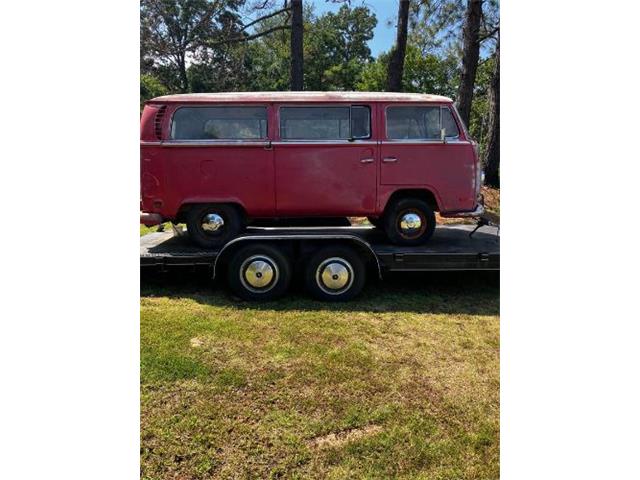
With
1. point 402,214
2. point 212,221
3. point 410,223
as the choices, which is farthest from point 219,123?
point 410,223

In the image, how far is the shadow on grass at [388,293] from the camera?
14.6 ft

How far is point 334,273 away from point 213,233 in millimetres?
1637

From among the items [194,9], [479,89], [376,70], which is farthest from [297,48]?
[479,89]

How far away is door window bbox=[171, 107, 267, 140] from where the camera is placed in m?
4.91

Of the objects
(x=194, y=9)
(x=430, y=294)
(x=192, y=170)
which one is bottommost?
(x=430, y=294)

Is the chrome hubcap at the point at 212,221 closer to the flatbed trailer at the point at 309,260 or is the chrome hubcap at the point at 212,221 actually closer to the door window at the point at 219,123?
the flatbed trailer at the point at 309,260

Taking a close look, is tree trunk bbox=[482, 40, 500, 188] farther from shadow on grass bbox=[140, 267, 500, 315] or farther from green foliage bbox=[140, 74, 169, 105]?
green foliage bbox=[140, 74, 169, 105]

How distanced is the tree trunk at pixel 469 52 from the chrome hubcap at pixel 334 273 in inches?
288

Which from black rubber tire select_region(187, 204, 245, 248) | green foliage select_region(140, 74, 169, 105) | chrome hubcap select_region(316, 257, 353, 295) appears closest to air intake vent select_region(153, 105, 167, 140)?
black rubber tire select_region(187, 204, 245, 248)

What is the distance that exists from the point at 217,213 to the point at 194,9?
912 centimetres

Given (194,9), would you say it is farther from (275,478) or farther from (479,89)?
(479,89)

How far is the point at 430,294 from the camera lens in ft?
16.0

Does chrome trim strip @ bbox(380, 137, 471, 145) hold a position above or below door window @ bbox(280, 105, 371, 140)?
below

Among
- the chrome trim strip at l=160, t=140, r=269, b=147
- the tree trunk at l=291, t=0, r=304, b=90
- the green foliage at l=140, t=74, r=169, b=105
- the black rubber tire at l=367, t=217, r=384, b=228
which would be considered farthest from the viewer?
the green foliage at l=140, t=74, r=169, b=105
